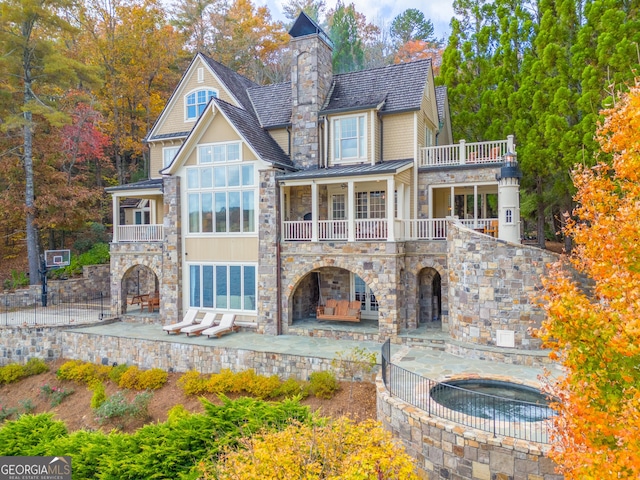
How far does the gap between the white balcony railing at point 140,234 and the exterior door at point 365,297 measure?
9.44 m

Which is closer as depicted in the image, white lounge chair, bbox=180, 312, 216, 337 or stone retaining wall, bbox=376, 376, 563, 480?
stone retaining wall, bbox=376, 376, 563, 480

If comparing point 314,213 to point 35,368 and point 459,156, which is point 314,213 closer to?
point 459,156

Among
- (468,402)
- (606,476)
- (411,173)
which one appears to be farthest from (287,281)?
(606,476)

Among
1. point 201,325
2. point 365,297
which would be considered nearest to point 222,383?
point 201,325

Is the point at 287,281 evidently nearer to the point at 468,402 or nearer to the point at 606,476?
the point at 468,402

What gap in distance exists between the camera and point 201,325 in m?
16.5

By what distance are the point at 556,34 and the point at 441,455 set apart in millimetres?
18074

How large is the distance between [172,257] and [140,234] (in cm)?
292

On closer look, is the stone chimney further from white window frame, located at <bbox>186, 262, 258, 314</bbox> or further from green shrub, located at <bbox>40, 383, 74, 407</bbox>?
green shrub, located at <bbox>40, 383, 74, 407</bbox>

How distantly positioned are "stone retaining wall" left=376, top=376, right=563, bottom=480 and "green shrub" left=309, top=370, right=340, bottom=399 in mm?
3137

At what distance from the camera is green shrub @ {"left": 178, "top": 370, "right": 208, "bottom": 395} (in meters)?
13.4

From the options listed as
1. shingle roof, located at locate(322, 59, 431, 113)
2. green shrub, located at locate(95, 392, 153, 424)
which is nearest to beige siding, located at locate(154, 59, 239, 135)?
shingle roof, located at locate(322, 59, 431, 113)

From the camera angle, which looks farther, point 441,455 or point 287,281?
point 287,281

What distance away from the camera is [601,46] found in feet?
50.8
